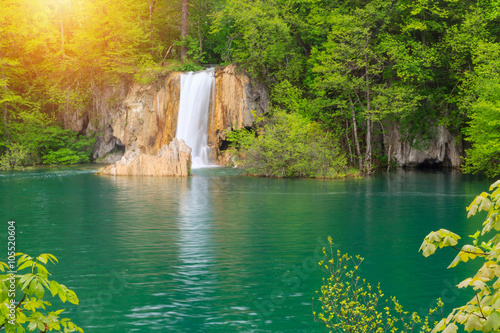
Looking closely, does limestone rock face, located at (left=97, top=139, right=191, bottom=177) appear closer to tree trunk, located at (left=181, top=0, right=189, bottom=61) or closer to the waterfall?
the waterfall

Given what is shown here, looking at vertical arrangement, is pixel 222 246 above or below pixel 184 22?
below

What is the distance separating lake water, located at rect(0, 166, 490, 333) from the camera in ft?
31.0

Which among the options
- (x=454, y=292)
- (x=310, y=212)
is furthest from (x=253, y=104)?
(x=454, y=292)

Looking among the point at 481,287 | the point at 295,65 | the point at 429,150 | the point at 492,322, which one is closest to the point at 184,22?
the point at 295,65

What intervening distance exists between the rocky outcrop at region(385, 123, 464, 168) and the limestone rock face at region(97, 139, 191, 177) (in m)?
18.6

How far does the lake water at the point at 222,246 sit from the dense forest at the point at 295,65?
11.6 meters

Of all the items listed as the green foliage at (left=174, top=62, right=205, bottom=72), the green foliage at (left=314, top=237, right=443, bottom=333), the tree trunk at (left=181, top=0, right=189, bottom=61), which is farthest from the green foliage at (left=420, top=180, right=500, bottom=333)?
the tree trunk at (left=181, top=0, right=189, bottom=61)

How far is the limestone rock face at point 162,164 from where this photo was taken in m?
36.6

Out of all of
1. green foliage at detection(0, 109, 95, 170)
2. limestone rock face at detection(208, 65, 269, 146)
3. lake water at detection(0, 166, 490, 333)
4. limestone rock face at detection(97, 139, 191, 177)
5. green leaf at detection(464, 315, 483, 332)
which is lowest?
lake water at detection(0, 166, 490, 333)

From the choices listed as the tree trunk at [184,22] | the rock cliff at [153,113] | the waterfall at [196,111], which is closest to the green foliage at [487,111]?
the rock cliff at [153,113]

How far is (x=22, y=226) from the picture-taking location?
17.5 m

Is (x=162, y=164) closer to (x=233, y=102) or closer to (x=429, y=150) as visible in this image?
(x=233, y=102)

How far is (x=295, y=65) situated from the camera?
47562mm

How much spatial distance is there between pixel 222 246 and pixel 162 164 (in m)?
23.1
